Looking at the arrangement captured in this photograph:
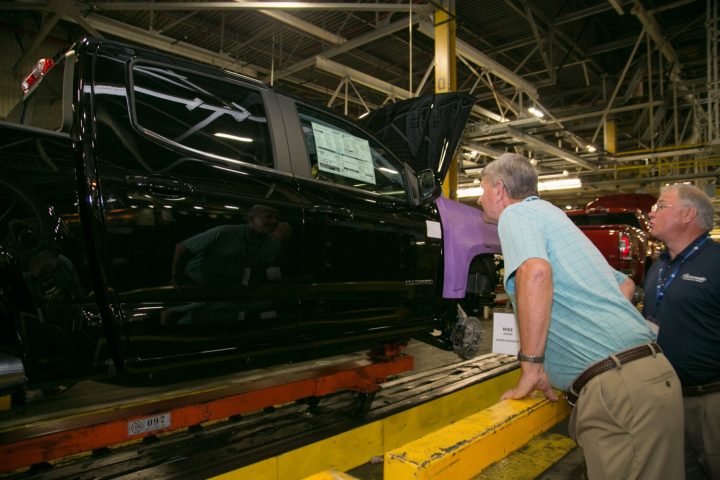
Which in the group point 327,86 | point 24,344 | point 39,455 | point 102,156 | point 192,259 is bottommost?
point 39,455

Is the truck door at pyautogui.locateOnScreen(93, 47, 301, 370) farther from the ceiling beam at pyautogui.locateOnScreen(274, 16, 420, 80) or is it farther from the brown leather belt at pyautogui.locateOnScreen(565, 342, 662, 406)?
the ceiling beam at pyautogui.locateOnScreen(274, 16, 420, 80)

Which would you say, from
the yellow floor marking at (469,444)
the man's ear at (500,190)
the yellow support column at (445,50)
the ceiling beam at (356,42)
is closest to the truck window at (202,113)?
the man's ear at (500,190)

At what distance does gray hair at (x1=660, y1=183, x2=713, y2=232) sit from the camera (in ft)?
6.69

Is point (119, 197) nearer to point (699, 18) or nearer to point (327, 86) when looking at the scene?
point (327, 86)

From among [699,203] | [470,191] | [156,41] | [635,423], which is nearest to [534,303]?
[635,423]

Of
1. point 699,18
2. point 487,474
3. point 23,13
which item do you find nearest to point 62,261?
point 487,474

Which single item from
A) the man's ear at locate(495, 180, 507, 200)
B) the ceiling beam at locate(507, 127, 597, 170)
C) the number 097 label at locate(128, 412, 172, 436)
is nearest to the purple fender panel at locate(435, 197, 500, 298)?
the man's ear at locate(495, 180, 507, 200)

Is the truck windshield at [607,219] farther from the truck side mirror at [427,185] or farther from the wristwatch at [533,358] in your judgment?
the wristwatch at [533,358]

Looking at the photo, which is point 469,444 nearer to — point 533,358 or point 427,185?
point 533,358

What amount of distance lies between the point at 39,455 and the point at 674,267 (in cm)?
281

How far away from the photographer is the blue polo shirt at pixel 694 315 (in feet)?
6.31

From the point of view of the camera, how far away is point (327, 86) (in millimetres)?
8945

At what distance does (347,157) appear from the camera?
96.7 inches

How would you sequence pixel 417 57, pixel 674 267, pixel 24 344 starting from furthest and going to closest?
pixel 417 57, pixel 674 267, pixel 24 344
